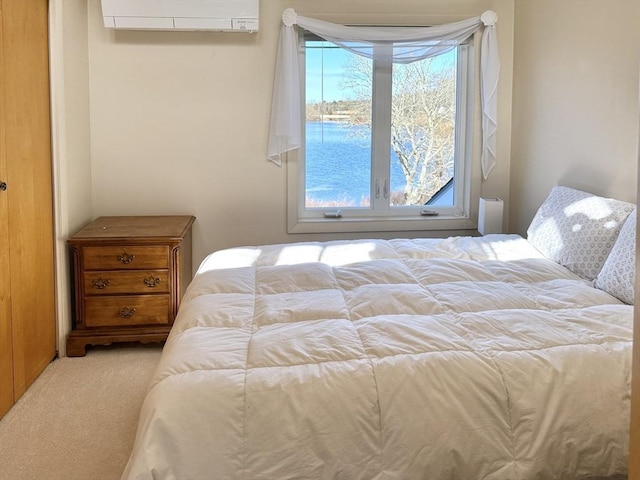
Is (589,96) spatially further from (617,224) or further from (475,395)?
(475,395)

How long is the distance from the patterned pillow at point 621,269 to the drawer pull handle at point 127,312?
239 centimetres

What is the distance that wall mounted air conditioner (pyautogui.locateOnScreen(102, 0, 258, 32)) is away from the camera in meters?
3.77

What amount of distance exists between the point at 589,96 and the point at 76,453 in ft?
9.89

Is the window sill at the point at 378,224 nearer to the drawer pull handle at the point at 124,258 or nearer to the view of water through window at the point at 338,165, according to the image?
the view of water through window at the point at 338,165

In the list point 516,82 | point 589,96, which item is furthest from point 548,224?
point 516,82

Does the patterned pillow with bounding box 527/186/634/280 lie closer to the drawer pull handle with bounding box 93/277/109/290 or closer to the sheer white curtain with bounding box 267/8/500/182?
the sheer white curtain with bounding box 267/8/500/182

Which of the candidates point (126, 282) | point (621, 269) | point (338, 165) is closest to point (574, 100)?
point (621, 269)

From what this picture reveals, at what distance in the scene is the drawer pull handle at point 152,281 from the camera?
360 cm

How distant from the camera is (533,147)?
13.3ft

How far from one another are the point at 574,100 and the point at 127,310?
2.74 metres

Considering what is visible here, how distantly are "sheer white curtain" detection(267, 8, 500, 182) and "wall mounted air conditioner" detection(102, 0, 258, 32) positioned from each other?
1.00ft

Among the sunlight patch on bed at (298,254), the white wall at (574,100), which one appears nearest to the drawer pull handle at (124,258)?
the sunlight patch on bed at (298,254)

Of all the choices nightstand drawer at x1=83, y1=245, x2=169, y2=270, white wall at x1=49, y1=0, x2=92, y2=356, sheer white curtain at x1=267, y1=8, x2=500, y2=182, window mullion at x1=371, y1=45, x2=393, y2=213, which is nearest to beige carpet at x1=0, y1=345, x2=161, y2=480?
white wall at x1=49, y1=0, x2=92, y2=356

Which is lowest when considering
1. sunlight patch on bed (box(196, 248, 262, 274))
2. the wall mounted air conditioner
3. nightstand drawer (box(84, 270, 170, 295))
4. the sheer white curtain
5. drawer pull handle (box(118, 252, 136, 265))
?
nightstand drawer (box(84, 270, 170, 295))
